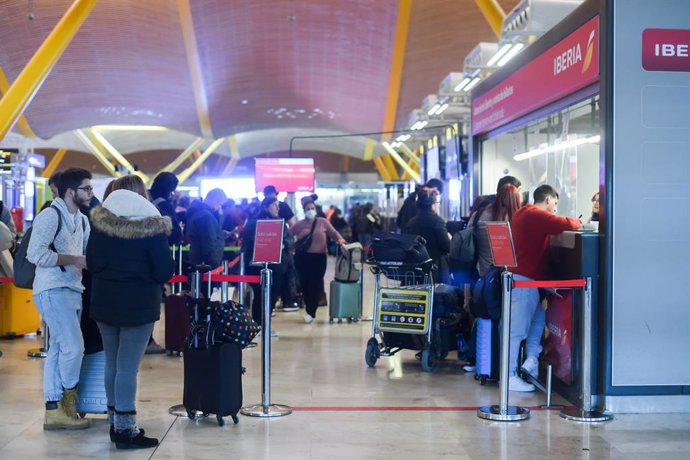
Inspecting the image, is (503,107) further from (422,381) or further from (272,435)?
(272,435)

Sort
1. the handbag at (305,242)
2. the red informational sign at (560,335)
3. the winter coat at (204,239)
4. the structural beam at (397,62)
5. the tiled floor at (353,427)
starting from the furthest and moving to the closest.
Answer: the structural beam at (397,62), the handbag at (305,242), the winter coat at (204,239), the red informational sign at (560,335), the tiled floor at (353,427)

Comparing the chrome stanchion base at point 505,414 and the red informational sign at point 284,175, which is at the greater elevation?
the red informational sign at point 284,175

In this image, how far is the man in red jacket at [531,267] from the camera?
6605mm

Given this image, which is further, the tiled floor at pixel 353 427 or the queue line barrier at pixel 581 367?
the queue line barrier at pixel 581 367

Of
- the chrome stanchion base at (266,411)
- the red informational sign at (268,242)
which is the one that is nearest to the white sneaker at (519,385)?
the chrome stanchion base at (266,411)

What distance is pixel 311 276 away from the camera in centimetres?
1109

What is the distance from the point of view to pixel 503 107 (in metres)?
9.75

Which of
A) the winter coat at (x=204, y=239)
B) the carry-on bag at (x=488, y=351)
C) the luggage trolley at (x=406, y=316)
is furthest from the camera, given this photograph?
the winter coat at (x=204, y=239)

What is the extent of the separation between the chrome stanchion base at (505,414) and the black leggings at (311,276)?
5.26m

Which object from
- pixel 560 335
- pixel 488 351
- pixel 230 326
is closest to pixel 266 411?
pixel 230 326

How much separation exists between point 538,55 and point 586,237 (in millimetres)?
2554

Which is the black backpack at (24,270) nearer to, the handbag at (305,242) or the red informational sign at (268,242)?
the red informational sign at (268,242)

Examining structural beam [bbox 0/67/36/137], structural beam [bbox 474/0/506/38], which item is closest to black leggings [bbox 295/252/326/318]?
structural beam [bbox 474/0/506/38]

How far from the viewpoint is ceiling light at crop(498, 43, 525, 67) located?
9539 millimetres
